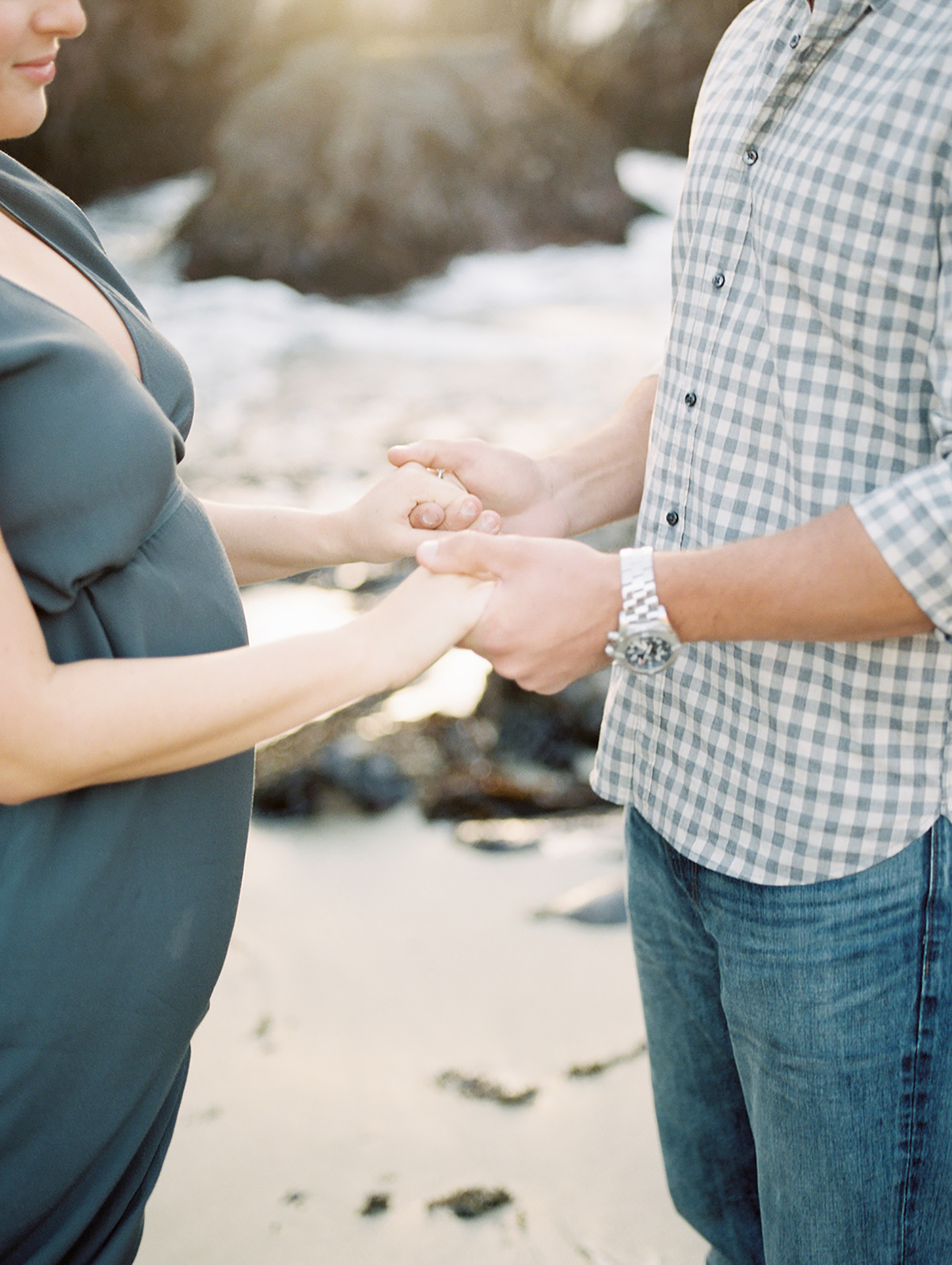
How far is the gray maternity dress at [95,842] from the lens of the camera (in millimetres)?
941

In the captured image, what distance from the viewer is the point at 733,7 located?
14.1 m

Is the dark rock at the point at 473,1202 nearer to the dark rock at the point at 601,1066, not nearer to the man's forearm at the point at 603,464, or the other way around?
the dark rock at the point at 601,1066

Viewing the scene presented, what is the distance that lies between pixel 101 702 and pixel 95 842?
154mm

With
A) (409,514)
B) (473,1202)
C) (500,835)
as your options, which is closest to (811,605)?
(409,514)

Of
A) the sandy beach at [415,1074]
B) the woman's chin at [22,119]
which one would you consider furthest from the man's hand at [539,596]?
the sandy beach at [415,1074]

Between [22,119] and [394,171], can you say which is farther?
[394,171]

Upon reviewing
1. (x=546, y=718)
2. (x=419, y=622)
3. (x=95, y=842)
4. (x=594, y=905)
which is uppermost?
(x=419, y=622)

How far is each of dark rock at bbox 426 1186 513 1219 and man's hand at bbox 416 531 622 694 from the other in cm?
123

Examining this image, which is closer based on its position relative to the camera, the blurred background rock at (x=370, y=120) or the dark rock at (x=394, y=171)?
the dark rock at (x=394, y=171)

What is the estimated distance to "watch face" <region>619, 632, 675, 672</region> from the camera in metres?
1.13

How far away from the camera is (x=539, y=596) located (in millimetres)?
1165

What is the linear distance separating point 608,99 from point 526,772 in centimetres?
1375

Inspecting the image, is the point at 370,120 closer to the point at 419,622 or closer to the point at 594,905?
the point at 594,905

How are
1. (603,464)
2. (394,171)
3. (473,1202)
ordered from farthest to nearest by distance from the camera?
(394,171) < (473,1202) < (603,464)
